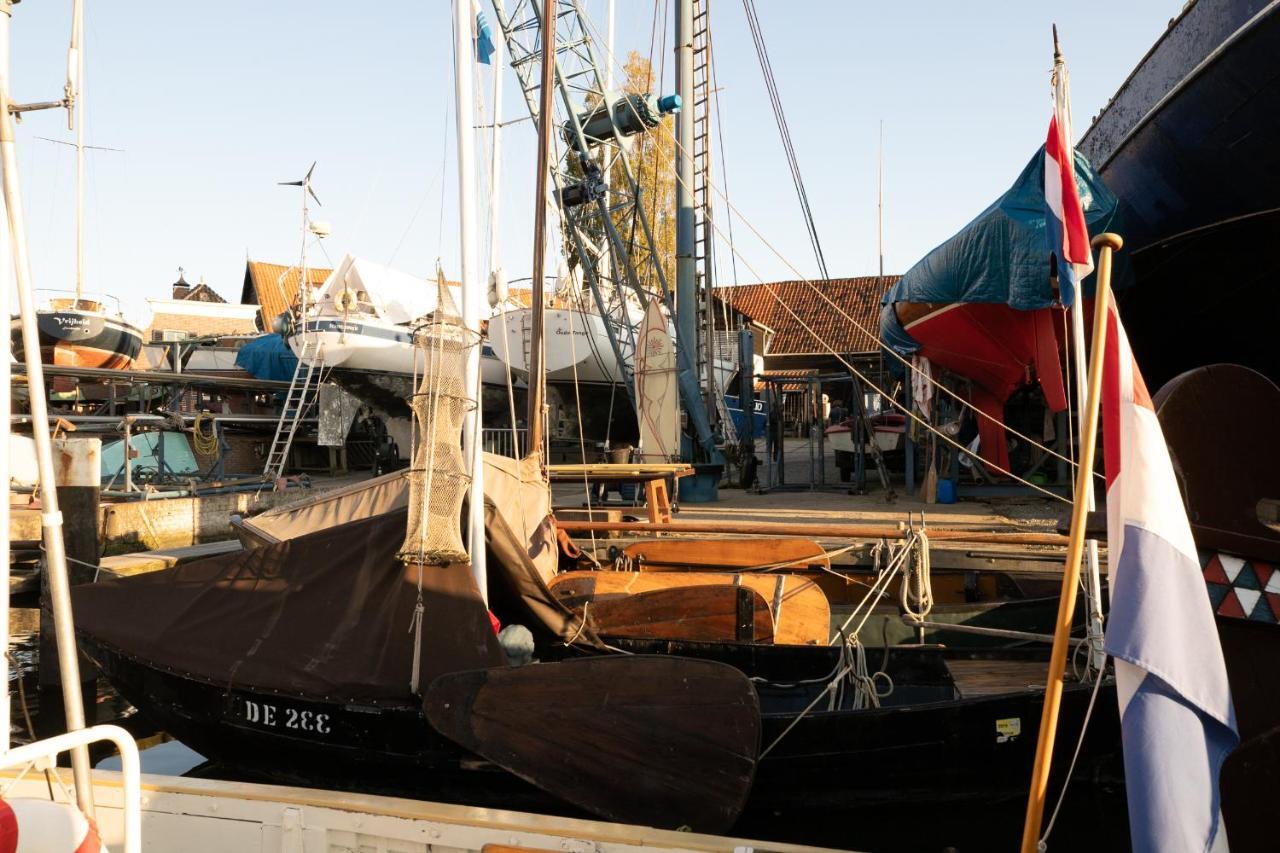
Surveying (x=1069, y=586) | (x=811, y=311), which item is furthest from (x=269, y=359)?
(x=1069, y=586)

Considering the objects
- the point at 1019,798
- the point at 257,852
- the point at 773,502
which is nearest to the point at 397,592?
the point at 257,852

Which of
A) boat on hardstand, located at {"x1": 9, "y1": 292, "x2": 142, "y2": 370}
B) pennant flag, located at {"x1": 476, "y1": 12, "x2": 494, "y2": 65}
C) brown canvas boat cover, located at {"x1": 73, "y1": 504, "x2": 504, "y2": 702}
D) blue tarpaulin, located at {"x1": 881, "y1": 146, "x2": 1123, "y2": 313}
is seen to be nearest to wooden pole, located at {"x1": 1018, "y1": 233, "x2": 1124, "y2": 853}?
brown canvas boat cover, located at {"x1": 73, "y1": 504, "x2": 504, "y2": 702}

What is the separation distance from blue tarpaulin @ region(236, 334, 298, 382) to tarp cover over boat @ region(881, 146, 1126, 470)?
17.4m

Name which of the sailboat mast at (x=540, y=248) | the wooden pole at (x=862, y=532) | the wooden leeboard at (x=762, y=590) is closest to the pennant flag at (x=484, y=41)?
the sailboat mast at (x=540, y=248)

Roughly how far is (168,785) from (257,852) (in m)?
0.46

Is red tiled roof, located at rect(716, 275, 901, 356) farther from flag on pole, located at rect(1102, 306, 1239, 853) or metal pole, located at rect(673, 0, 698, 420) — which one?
flag on pole, located at rect(1102, 306, 1239, 853)

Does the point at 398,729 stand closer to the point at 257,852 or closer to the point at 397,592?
the point at 397,592

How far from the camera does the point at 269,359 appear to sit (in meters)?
25.4

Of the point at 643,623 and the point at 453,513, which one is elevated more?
the point at 453,513

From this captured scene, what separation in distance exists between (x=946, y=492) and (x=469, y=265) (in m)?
9.61

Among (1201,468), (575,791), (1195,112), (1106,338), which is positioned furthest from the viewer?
(1195,112)

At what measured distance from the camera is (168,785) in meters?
3.46

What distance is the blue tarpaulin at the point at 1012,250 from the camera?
10.9m

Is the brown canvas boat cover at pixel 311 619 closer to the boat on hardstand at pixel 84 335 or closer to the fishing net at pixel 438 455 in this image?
the fishing net at pixel 438 455
